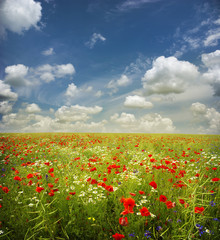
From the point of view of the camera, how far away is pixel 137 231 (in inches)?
99.3

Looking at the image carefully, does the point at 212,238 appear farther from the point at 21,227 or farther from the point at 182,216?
the point at 21,227

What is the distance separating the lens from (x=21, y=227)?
2953mm

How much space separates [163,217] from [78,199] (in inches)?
70.8

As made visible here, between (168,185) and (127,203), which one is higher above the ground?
(127,203)

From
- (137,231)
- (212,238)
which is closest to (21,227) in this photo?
(137,231)

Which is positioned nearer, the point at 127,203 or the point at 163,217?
the point at 127,203

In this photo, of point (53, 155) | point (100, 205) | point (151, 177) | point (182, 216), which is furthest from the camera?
point (53, 155)

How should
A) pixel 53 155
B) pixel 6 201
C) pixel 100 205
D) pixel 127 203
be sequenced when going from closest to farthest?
pixel 127 203 → pixel 100 205 → pixel 6 201 → pixel 53 155

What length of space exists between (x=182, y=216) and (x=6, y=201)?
4220 mm

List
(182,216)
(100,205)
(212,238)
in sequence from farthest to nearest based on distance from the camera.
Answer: (100,205) → (182,216) → (212,238)

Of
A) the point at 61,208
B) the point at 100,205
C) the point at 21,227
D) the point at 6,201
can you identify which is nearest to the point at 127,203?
the point at 100,205

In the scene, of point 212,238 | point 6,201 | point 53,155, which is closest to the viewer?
point 212,238

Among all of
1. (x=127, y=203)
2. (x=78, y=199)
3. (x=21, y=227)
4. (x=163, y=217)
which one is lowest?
(x=21, y=227)

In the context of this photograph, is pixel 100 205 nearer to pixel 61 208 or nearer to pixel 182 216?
pixel 61 208
